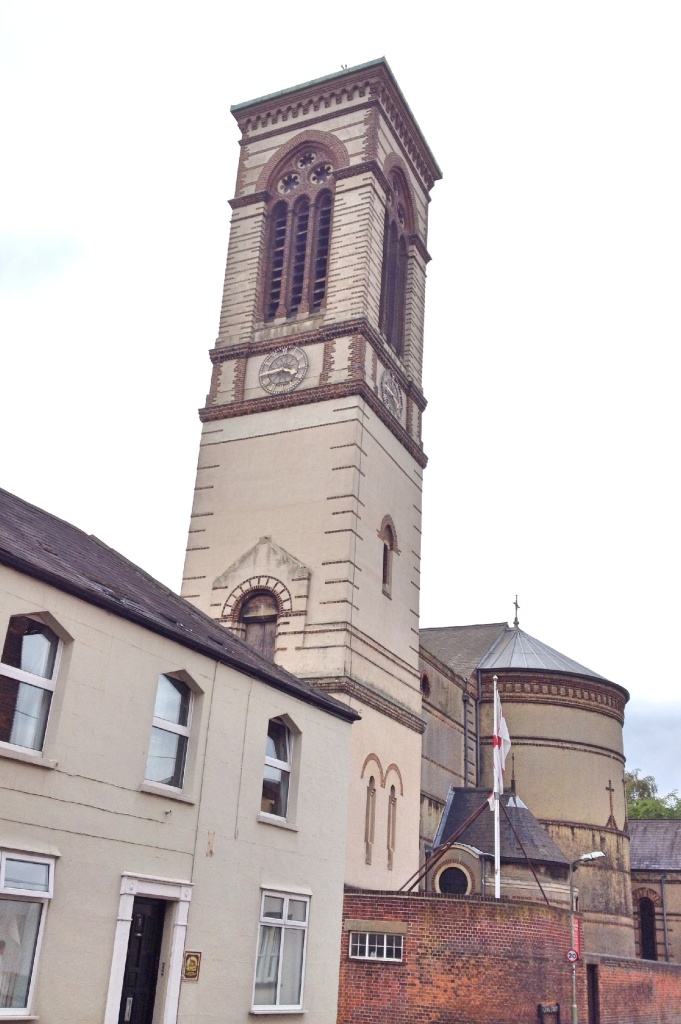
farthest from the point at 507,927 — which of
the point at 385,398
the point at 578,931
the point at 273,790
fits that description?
the point at 385,398

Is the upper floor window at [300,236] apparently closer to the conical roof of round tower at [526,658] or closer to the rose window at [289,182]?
the rose window at [289,182]

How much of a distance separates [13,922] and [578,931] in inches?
660

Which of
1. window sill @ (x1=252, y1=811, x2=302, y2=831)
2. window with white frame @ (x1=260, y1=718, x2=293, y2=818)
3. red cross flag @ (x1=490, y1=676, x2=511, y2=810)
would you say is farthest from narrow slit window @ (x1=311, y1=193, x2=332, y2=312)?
window sill @ (x1=252, y1=811, x2=302, y2=831)

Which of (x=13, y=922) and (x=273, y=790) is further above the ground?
(x=273, y=790)

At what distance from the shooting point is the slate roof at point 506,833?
3047 cm

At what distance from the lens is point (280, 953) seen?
610 inches

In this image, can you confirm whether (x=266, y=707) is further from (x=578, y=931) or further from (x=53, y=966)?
(x=578, y=931)

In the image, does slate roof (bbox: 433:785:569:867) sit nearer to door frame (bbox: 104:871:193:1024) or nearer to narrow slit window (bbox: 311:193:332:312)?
narrow slit window (bbox: 311:193:332:312)

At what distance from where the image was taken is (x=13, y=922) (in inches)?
444

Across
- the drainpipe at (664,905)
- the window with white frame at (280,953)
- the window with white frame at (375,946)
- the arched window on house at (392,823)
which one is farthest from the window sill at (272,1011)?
the drainpipe at (664,905)

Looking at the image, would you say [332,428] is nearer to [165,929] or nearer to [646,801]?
[165,929]

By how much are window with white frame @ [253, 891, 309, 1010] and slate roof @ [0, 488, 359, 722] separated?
3426 mm

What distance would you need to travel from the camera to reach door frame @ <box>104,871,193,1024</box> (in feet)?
40.6

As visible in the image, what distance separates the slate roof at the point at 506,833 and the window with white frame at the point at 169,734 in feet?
59.7
